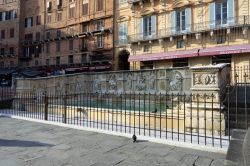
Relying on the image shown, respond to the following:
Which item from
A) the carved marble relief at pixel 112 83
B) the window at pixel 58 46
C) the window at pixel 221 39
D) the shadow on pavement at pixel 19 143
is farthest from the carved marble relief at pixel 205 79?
the window at pixel 58 46

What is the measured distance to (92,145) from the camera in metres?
6.40

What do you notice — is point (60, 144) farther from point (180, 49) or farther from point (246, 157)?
point (180, 49)

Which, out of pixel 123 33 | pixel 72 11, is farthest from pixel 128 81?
pixel 72 11

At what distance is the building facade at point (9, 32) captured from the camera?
46750mm

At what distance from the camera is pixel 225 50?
73.9 feet

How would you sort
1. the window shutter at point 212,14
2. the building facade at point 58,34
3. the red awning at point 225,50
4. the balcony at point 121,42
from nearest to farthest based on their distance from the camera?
the red awning at point 225,50, the window shutter at point 212,14, the balcony at point 121,42, the building facade at point 58,34

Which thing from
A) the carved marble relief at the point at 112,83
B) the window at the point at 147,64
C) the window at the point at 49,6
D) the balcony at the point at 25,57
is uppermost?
the window at the point at 49,6

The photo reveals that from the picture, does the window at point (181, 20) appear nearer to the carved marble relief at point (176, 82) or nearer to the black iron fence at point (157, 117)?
the carved marble relief at point (176, 82)

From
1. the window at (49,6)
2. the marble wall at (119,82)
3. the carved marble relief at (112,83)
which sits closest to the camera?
the marble wall at (119,82)

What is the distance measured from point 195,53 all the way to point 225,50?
268cm

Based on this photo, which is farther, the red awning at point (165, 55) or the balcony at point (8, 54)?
the balcony at point (8, 54)

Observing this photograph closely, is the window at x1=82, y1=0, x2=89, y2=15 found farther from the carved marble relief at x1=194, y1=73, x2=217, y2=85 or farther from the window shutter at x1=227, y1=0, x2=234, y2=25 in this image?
the carved marble relief at x1=194, y1=73, x2=217, y2=85

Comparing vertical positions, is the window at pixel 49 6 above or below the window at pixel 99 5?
above

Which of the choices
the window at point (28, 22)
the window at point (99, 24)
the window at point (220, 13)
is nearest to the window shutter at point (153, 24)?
the window at point (220, 13)
